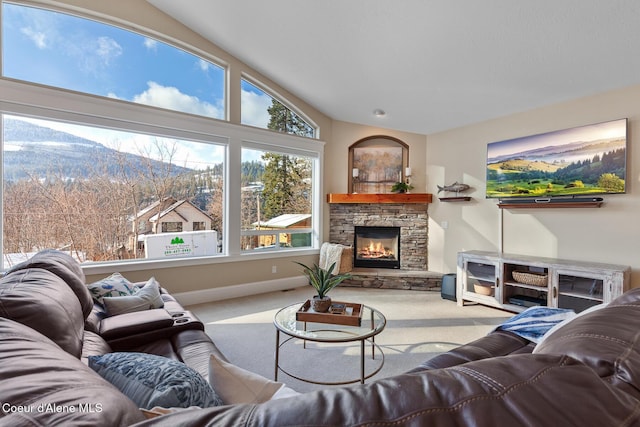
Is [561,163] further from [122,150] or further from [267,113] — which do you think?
[122,150]

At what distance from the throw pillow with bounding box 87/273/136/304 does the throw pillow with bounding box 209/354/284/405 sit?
1.63 m

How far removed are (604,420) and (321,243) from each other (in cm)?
492

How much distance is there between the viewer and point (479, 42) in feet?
9.27

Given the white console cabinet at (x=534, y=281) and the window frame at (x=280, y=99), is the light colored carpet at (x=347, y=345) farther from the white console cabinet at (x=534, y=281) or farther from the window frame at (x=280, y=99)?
the window frame at (x=280, y=99)

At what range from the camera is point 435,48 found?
301cm

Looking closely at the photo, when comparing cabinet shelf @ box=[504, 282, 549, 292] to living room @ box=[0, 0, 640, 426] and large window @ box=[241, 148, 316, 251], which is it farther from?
large window @ box=[241, 148, 316, 251]

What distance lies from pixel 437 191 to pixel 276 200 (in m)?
2.66

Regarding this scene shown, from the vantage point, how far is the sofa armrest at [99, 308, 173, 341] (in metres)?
1.80

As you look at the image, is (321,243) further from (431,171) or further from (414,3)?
(414,3)

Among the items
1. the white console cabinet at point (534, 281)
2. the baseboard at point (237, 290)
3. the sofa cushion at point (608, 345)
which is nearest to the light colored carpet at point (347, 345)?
the baseboard at point (237, 290)

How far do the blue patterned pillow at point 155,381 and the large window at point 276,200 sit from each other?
3.52 m

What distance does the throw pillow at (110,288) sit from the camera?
2154 mm

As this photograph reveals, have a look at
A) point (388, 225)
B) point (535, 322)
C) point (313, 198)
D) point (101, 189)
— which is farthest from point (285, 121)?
point (535, 322)

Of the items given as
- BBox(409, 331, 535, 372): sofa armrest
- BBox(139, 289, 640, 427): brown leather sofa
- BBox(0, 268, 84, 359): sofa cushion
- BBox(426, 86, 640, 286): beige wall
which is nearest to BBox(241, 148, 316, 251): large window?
BBox(426, 86, 640, 286): beige wall
